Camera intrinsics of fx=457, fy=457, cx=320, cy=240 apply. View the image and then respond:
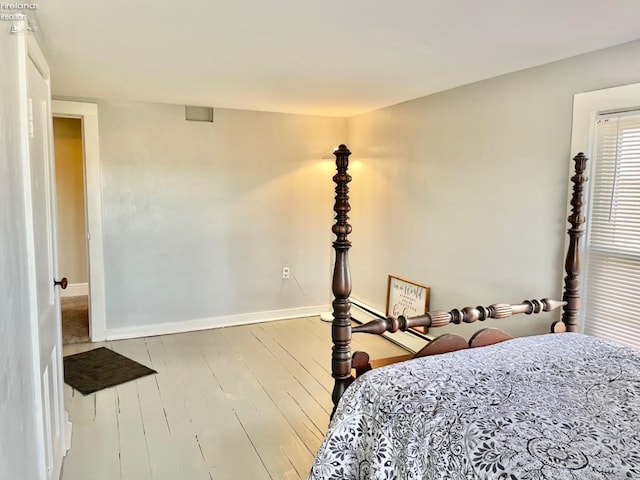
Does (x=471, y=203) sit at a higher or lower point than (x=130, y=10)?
lower

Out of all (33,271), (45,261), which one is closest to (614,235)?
(33,271)

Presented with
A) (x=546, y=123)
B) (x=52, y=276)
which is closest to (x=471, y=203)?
(x=546, y=123)

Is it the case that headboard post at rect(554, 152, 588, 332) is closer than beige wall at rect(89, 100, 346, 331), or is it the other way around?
headboard post at rect(554, 152, 588, 332)

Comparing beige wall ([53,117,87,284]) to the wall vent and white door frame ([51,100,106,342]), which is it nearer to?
white door frame ([51,100,106,342])

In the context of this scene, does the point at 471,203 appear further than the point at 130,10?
Yes

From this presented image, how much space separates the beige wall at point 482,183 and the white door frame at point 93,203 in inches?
101

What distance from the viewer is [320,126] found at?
4961mm

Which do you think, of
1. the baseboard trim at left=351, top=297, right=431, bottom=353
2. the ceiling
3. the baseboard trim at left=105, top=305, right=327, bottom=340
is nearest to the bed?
the ceiling

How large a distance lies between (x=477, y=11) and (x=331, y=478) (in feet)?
6.47

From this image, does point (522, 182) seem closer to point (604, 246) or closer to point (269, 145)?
point (604, 246)

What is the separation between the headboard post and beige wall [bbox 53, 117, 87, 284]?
565 centimetres

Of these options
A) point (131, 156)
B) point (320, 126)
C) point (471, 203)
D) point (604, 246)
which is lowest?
point (604, 246)

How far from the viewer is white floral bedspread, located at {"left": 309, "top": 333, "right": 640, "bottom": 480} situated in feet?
4.13

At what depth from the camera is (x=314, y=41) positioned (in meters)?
2.36
